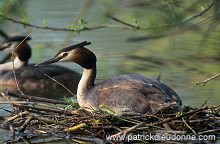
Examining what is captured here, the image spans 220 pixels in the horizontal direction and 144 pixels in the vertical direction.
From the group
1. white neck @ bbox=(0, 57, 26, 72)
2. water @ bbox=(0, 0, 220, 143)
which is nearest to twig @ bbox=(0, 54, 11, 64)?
water @ bbox=(0, 0, 220, 143)

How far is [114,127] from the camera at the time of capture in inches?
260

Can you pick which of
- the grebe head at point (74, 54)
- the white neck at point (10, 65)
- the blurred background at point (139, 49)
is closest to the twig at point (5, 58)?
the blurred background at point (139, 49)

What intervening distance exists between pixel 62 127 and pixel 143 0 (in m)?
2.08

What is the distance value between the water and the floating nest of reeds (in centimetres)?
130

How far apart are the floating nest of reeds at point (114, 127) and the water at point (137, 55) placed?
130 cm

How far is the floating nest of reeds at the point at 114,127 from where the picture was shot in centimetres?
650

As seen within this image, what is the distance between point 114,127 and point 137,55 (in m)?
6.52

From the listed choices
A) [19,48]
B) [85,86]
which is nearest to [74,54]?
[85,86]

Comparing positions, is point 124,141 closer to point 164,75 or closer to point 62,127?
point 62,127

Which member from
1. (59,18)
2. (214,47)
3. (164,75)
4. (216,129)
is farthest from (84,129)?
(59,18)

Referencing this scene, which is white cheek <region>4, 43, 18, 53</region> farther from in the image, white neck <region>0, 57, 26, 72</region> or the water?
the water

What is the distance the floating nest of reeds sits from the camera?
6504 mm

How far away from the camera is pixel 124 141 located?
21.3 ft

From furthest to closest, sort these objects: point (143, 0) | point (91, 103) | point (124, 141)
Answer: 1. point (91, 103)
2. point (124, 141)
3. point (143, 0)
